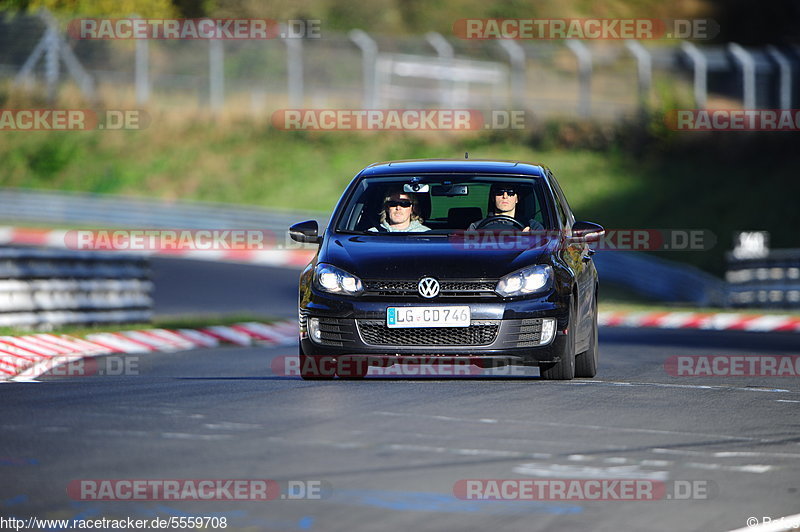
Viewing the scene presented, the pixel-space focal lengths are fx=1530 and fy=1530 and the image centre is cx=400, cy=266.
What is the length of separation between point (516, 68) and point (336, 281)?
34.5 metres

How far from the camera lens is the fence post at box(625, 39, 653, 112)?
134 ft

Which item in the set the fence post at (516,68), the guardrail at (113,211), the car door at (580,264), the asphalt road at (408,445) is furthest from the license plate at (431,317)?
the fence post at (516,68)

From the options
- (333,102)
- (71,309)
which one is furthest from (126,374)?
(333,102)

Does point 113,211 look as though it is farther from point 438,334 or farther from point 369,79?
point 438,334

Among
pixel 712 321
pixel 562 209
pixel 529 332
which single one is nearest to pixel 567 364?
pixel 529 332

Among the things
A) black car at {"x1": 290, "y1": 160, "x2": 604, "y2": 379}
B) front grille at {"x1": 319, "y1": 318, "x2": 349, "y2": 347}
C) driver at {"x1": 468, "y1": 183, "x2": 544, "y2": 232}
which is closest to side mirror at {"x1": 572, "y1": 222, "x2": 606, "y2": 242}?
black car at {"x1": 290, "y1": 160, "x2": 604, "y2": 379}

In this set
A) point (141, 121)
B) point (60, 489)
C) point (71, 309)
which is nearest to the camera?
point (60, 489)

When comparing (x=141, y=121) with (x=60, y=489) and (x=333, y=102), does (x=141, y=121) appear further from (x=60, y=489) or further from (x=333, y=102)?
(x=60, y=489)

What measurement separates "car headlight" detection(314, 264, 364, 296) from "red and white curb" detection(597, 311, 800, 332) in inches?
445

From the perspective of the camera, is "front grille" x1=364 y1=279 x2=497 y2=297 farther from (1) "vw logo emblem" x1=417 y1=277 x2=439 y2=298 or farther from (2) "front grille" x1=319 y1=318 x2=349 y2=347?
(2) "front grille" x1=319 y1=318 x2=349 y2=347

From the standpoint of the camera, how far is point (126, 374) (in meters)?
12.2

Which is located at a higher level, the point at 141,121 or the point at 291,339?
the point at 141,121

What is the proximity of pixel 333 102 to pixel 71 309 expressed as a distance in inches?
1206

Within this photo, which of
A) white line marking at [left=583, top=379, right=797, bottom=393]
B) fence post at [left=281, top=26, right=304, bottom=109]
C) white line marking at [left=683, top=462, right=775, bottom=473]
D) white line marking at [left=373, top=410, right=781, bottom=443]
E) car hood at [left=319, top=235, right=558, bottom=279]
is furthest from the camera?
fence post at [left=281, top=26, right=304, bottom=109]
